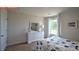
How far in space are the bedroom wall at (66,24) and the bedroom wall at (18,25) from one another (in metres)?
0.35

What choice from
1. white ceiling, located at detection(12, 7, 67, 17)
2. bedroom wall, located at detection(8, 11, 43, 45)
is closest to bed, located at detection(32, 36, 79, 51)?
bedroom wall, located at detection(8, 11, 43, 45)

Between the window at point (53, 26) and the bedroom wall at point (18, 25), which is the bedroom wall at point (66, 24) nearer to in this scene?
the window at point (53, 26)

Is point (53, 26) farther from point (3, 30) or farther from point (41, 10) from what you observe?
point (3, 30)

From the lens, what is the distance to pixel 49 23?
5.45 feet

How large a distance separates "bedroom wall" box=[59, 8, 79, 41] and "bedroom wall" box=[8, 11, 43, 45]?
352mm

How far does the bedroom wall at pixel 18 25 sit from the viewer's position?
155cm

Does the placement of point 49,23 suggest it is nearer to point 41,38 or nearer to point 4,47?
point 41,38

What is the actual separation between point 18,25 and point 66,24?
0.77 metres

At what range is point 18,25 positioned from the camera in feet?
5.23

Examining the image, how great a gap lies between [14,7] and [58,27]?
757mm

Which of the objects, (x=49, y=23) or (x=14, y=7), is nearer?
(x=14, y=7)

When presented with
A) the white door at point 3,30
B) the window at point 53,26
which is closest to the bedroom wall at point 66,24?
the window at point 53,26
